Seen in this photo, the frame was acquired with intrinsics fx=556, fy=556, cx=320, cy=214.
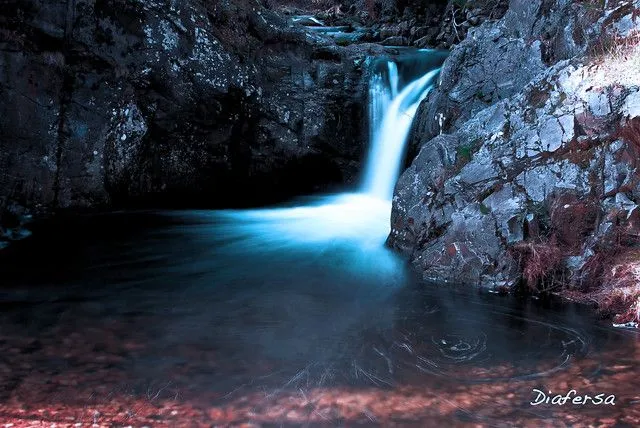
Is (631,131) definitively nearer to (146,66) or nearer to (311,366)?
(311,366)

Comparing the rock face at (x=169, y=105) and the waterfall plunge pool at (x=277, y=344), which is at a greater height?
the rock face at (x=169, y=105)

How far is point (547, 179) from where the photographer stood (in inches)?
237

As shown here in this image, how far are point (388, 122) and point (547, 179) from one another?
5196 millimetres

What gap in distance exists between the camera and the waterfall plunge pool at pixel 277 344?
3.38 m

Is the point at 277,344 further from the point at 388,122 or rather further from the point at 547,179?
the point at 388,122

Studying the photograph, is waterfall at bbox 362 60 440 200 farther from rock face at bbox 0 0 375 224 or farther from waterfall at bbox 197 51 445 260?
rock face at bbox 0 0 375 224

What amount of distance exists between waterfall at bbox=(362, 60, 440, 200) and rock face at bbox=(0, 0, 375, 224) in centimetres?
47

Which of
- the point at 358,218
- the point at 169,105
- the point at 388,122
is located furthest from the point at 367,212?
the point at 169,105

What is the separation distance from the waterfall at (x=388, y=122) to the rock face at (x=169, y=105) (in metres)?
0.47

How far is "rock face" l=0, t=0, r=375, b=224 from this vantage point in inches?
365

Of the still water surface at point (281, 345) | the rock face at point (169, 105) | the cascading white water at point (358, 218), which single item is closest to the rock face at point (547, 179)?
the still water surface at point (281, 345)

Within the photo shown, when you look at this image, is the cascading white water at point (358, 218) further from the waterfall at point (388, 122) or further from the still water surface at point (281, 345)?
the still water surface at point (281, 345)

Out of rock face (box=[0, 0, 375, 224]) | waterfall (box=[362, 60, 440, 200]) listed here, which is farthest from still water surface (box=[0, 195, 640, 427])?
waterfall (box=[362, 60, 440, 200])

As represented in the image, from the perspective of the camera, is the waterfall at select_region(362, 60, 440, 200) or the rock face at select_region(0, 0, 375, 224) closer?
the rock face at select_region(0, 0, 375, 224)
